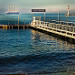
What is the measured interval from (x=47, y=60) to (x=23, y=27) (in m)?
49.7

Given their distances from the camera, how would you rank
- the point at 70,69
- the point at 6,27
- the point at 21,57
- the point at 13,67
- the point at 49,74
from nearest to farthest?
the point at 49,74 < the point at 70,69 < the point at 13,67 < the point at 21,57 < the point at 6,27

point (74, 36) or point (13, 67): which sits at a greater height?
point (74, 36)

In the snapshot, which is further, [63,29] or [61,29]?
[61,29]

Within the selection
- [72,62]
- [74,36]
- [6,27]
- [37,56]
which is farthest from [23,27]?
[72,62]

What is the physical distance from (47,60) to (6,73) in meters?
6.95

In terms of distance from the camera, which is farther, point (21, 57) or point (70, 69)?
point (21, 57)

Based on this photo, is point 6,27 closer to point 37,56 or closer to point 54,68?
point 37,56

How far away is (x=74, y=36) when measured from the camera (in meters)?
35.1

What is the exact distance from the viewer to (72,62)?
21.0 m

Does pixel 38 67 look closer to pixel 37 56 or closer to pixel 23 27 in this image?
pixel 37 56

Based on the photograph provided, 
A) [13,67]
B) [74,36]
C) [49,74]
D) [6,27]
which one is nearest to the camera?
[49,74]

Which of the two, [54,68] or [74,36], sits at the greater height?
[74,36]

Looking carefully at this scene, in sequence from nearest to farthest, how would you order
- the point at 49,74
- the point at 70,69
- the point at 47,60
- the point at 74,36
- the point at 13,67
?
1. the point at 49,74
2. the point at 70,69
3. the point at 13,67
4. the point at 47,60
5. the point at 74,36

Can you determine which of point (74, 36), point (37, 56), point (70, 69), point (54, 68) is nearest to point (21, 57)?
point (37, 56)
